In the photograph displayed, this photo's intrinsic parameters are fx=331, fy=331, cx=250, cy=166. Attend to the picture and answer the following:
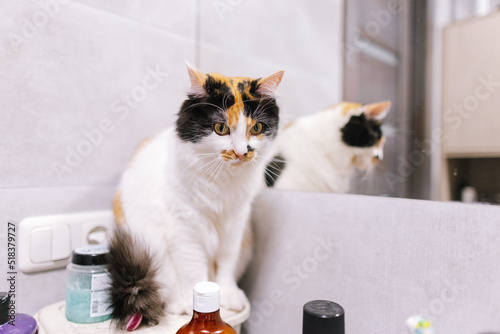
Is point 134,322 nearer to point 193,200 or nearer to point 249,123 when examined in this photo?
point 193,200

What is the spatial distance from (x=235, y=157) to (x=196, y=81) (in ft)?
0.54

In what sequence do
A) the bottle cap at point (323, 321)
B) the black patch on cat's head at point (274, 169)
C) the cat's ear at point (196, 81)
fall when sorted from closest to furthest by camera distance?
the bottle cap at point (323, 321)
the cat's ear at point (196, 81)
the black patch on cat's head at point (274, 169)

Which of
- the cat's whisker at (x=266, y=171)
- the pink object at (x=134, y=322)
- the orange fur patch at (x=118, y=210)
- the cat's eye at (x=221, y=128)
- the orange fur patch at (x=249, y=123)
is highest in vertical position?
the orange fur patch at (x=249, y=123)

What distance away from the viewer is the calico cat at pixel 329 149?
35.6 inches

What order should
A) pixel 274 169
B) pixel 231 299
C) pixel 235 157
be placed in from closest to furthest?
pixel 235 157, pixel 231 299, pixel 274 169

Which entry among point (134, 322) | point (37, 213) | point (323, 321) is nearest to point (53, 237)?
point (37, 213)

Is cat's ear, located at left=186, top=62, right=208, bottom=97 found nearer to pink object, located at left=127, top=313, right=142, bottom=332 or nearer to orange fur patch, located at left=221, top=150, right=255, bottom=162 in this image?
orange fur patch, located at left=221, top=150, right=255, bottom=162

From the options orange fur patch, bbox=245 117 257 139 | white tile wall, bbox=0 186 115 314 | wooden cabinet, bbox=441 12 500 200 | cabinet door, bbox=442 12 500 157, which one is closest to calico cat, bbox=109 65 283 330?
orange fur patch, bbox=245 117 257 139

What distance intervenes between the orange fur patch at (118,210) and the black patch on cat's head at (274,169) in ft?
1.21

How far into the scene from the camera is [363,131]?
908mm

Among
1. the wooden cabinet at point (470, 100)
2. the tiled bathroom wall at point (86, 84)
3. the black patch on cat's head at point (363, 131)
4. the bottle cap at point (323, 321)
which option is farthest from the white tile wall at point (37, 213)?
the wooden cabinet at point (470, 100)

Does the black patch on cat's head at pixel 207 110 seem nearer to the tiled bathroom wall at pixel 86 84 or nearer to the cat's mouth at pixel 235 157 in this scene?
the cat's mouth at pixel 235 157

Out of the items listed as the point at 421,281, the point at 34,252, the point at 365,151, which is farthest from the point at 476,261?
the point at 34,252

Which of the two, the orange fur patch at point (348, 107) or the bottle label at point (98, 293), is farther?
the orange fur patch at point (348, 107)
